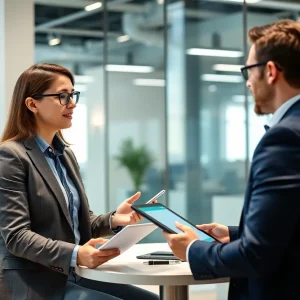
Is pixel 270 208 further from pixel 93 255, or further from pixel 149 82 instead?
pixel 149 82

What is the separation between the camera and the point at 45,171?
2.87 meters

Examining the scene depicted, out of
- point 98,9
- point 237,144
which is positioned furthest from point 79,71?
point 237,144

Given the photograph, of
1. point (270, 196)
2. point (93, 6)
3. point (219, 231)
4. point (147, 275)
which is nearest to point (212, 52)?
point (93, 6)

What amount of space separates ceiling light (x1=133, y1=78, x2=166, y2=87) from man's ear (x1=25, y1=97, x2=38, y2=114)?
5466 millimetres

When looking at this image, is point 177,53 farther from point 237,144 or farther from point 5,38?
point 5,38

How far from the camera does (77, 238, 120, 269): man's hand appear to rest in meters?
2.51

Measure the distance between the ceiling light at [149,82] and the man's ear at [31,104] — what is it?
215 inches

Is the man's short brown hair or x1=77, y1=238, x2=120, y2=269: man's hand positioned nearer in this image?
the man's short brown hair

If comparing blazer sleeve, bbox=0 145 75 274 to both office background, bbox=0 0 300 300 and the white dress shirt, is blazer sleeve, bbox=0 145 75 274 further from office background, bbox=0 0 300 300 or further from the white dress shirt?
office background, bbox=0 0 300 300

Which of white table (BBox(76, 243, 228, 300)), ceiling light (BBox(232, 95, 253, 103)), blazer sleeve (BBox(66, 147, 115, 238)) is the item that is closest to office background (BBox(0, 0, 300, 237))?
ceiling light (BBox(232, 95, 253, 103))

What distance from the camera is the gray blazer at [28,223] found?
8.93 ft

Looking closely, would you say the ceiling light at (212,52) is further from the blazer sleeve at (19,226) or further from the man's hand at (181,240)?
the man's hand at (181,240)

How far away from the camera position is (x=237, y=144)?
8367 mm

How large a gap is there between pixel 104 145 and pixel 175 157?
38.4 inches
